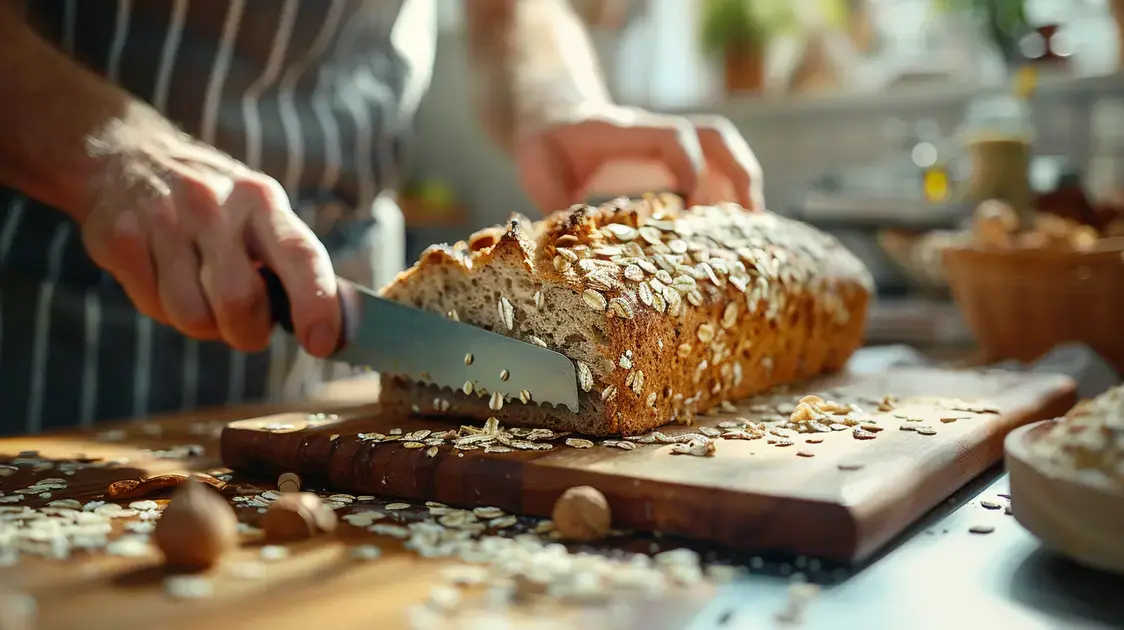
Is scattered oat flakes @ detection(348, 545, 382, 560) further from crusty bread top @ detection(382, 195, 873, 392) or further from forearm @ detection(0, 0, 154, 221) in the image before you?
forearm @ detection(0, 0, 154, 221)

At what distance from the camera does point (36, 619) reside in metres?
0.62

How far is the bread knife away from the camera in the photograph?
1.01m

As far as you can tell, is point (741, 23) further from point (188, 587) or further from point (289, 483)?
point (188, 587)

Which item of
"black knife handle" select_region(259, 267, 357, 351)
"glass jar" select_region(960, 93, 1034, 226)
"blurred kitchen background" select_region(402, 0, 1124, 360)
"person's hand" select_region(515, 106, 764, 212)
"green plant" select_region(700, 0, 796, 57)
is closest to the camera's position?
"black knife handle" select_region(259, 267, 357, 351)

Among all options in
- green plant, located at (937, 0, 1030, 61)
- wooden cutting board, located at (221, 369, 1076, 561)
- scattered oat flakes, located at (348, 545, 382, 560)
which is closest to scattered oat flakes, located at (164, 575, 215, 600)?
scattered oat flakes, located at (348, 545, 382, 560)

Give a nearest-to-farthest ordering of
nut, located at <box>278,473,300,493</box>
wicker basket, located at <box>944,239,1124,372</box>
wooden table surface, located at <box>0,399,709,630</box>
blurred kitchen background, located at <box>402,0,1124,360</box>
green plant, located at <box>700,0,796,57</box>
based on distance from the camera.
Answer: wooden table surface, located at <box>0,399,709,630</box>, nut, located at <box>278,473,300,493</box>, wicker basket, located at <box>944,239,1124,372</box>, blurred kitchen background, located at <box>402,0,1124,360</box>, green plant, located at <box>700,0,796,57</box>

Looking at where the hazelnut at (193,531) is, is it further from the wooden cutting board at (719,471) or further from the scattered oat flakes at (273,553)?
the wooden cutting board at (719,471)

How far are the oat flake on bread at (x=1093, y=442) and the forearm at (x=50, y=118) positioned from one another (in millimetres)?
1032

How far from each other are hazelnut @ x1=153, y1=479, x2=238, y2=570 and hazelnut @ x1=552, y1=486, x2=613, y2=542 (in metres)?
0.26

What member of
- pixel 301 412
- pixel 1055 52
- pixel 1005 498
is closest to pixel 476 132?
pixel 1055 52

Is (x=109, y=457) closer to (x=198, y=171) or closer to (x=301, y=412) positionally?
(x=301, y=412)

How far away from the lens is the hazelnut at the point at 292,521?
768 mm

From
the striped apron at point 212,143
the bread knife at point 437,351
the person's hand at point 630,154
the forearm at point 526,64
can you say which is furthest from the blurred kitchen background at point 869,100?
the bread knife at point 437,351

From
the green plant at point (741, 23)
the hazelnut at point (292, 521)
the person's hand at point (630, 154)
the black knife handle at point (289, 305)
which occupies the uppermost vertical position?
the green plant at point (741, 23)
